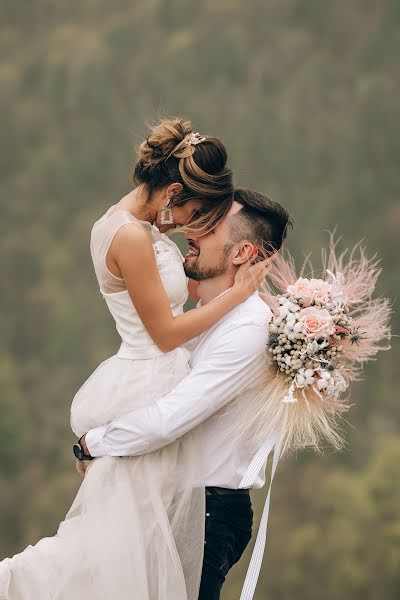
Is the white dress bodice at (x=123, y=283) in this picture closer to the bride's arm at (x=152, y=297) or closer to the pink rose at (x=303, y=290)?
the bride's arm at (x=152, y=297)

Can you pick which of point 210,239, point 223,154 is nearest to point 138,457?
point 210,239

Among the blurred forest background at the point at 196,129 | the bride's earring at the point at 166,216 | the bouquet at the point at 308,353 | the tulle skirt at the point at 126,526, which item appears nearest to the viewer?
the tulle skirt at the point at 126,526

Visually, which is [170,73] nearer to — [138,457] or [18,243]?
[18,243]

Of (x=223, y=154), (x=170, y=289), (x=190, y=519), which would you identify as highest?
(x=223, y=154)

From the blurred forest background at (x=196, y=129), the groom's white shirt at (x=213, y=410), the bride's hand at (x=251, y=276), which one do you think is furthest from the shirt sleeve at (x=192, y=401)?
the blurred forest background at (x=196, y=129)

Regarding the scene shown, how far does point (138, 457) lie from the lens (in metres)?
2.91

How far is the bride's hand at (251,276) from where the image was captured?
297cm

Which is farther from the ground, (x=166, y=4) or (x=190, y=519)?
(x=166, y=4)

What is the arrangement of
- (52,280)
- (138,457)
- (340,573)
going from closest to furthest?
(138,457)
(340,573)
(52,280)

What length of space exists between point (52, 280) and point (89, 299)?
294 millimetres

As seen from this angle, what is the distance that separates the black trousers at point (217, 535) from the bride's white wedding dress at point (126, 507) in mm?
58

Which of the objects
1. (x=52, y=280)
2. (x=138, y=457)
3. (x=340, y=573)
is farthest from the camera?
(x=52, y=280)

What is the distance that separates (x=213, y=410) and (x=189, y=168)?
68 cm

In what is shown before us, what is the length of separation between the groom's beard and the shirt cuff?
0.53m
